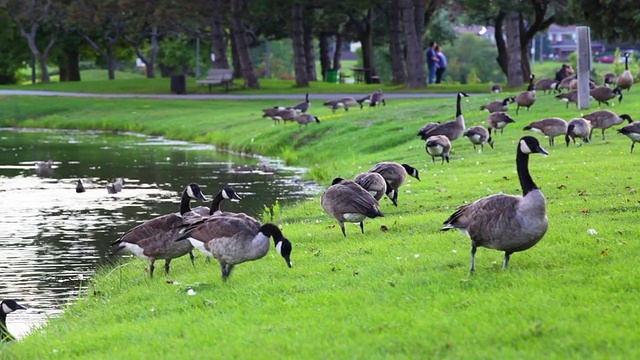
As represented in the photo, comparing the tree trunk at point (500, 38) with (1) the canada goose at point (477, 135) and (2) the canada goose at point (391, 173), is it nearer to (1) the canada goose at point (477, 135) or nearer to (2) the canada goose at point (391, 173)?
(1) the canada goose at point (477, 135)

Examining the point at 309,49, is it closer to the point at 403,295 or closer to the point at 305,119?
the point at 305,119

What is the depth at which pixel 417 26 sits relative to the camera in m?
65.4

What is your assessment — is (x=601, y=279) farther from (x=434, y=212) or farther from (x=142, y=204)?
(x=142, y=204)

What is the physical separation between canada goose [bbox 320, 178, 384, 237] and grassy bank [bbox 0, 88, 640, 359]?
1.64 feet

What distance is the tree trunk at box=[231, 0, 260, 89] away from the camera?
65.4 metres

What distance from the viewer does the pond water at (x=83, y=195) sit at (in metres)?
16.9

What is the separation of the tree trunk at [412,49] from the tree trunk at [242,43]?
1172 cm

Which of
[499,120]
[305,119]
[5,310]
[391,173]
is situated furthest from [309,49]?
[5,310]

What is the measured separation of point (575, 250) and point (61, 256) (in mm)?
10566

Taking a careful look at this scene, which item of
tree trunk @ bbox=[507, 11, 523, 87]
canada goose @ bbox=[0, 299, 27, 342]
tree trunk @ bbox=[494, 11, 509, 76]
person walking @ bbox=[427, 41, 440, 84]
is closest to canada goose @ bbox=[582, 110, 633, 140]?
canada goose @ bbox=[0, 299, 27, 342]

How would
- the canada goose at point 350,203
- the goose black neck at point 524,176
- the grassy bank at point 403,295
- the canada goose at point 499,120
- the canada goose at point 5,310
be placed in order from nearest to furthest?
the grassy bank at point 403,295
the goose black neck at point 524,176
the canada goose at point 5,310
the canada goose at point 350,203
the canada goose at point 499,120

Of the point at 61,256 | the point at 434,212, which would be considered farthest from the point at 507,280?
the point at 61,256

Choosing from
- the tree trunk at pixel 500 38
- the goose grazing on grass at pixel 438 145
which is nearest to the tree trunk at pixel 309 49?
the tree trunk at pixel 500 38

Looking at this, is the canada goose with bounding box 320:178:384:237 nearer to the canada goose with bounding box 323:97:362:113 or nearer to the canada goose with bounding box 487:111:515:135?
the canada goose with bounding box 487:111:515:135
